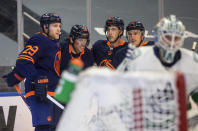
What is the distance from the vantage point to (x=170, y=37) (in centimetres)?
185

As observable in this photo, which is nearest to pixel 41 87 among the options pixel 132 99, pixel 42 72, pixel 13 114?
pixel 42 72

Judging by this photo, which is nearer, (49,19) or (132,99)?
(132,99)

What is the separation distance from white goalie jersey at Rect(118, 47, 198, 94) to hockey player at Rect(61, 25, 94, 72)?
1110 mm

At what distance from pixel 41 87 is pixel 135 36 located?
1.00 meters

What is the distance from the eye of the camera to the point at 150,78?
1331 millimetres

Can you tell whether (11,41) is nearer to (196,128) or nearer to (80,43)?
(80,43)

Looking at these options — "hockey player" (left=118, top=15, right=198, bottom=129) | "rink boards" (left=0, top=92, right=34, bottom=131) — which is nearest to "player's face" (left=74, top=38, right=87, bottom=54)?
"hockey player" (left=118, top=15, right=198, bottom=129)

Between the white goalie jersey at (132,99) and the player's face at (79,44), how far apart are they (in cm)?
128

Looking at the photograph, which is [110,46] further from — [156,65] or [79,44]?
[156,65]

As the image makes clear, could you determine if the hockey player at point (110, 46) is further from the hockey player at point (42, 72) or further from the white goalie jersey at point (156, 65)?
the white goalie jersey at point (156, 65)

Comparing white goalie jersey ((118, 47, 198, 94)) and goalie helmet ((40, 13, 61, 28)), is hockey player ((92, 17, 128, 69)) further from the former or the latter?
white goalie jersey ((118, 47, 198, 94))

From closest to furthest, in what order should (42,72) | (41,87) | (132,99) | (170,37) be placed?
(132,99)
(170,37)
(41,87)
(42,72)

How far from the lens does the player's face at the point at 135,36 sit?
10.4ft

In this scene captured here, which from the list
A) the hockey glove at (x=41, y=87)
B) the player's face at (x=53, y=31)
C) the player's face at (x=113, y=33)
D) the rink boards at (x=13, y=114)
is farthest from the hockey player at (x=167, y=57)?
the rink boards at (x=13, y=114)
